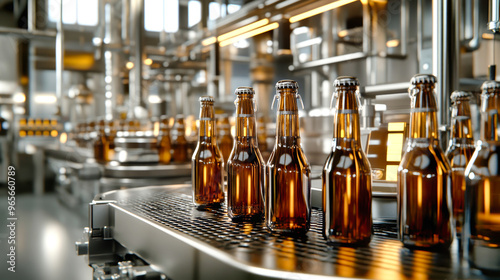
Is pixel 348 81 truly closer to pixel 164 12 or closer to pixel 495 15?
pixel 495 15

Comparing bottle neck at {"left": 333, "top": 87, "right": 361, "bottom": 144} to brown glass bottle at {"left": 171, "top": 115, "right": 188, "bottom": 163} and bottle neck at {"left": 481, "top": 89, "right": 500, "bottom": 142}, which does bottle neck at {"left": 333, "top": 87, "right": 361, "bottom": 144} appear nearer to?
bottle neck at {"left": 481, "top": 89, "right": 500, "bottom": 142}

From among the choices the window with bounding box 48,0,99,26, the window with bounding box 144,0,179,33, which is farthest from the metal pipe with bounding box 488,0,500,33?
the window with bounding box 48,0,99,26

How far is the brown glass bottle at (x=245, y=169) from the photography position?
0.84m

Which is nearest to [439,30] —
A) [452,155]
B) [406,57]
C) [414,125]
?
[452,155]

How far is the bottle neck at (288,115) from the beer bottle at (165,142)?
206 cm

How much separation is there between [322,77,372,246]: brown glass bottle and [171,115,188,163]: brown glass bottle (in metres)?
2.12

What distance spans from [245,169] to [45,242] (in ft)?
9.28

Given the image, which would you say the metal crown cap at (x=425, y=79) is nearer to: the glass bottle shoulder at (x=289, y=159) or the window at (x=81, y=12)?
the glass bottle shoulder at (x=289, y=159)

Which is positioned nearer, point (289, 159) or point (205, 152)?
point (289, 159)

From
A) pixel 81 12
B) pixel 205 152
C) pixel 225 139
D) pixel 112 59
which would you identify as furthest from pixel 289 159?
pixel 81 12

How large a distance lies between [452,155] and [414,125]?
0.65 feet

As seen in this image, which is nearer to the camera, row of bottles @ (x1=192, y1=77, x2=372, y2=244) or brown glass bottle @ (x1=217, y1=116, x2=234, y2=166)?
row of bottles @ (x1=192, y1=77, x2=372, y2=244)

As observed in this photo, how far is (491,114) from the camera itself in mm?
590

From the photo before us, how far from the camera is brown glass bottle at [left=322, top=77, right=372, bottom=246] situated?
635 mm
